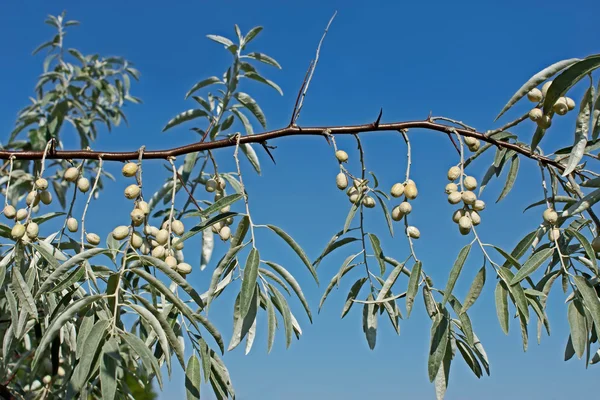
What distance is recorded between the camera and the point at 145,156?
173cm

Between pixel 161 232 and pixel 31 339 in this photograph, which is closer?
pixel 161 232

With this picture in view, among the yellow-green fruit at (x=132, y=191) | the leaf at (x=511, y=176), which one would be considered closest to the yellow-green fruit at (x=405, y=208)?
the leaf at (x=511, y=176)

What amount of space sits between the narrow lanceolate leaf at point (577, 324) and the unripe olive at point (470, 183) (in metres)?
0.35

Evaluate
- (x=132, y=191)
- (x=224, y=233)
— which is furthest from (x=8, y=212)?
(x=224, y=233)

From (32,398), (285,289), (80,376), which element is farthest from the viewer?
(32,398)

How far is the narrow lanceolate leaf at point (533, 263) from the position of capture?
4.70 feet

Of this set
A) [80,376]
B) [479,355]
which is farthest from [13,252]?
[479,355]

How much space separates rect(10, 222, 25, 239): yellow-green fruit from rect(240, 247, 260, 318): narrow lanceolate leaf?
56 cm

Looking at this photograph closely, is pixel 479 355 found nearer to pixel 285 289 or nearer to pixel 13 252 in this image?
pixel 285 289

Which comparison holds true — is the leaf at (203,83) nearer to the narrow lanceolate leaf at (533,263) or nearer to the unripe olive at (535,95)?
the unripe olive at (535,95)

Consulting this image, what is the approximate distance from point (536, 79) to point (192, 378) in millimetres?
1015

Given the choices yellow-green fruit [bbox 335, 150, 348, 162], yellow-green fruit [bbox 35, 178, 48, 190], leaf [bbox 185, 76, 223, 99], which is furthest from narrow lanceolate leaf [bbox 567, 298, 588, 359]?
leaf [bbox 185, 76, 223, 99]

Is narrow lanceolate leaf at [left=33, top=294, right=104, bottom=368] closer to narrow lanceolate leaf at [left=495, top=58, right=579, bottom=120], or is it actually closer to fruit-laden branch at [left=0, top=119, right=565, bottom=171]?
fruit-laden branch at [left=0, top=119, right=565, bottom=171]

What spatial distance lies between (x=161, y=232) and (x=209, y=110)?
1.01 metres
